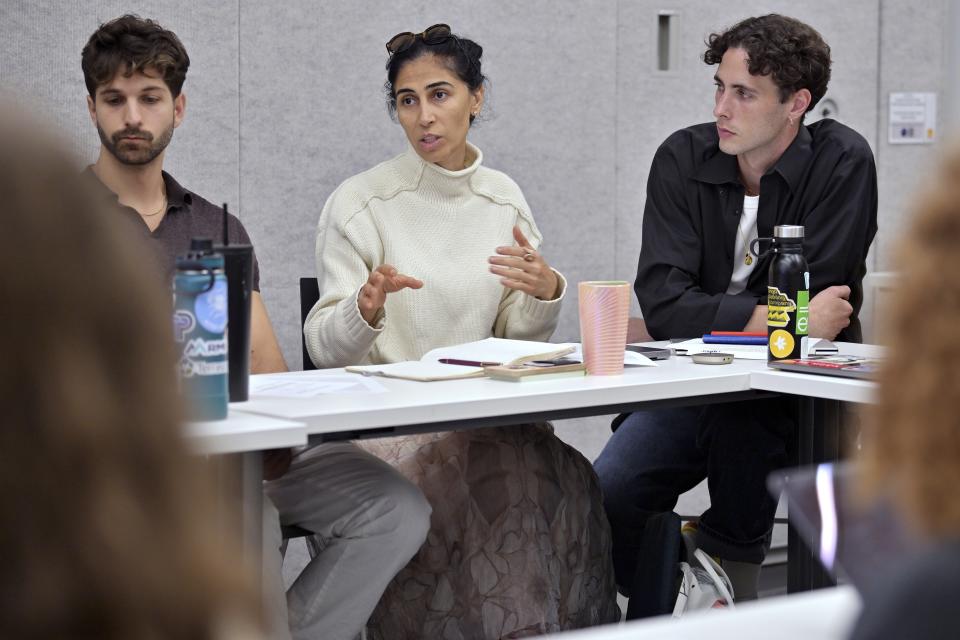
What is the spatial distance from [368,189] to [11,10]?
4.15 feet

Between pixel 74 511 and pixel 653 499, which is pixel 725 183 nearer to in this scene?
pixel 653 499

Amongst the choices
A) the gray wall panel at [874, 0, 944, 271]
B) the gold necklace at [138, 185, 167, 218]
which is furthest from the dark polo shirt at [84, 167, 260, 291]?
the gray wall panel at [874, 0, 944, 271]

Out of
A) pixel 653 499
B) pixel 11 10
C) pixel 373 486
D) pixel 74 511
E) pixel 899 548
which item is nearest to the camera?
pixel 74 511

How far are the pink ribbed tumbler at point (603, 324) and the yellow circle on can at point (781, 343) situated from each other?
0.28m

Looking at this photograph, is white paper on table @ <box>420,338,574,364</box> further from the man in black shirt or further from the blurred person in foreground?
the blurred person in foreground

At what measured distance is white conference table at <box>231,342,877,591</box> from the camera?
1.56 meters

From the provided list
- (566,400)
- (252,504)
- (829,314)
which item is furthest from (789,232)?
(252,504)

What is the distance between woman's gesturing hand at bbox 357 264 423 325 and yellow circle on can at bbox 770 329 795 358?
654 mm

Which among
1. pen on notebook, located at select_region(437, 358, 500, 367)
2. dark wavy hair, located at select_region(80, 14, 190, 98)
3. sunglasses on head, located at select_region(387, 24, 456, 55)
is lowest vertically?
pen on notebook, located at select_region(437, 358, 500, 367)

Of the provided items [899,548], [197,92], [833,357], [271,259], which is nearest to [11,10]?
[197,92]

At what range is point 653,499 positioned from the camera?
2566 mm

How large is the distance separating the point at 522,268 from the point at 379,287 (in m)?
0.31

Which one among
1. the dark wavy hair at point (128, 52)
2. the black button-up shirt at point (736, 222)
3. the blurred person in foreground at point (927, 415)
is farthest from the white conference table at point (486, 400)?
the blurred person in foreground at point (927, 415)

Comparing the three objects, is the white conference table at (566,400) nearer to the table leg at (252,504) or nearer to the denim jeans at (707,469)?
the table leg at (252,504)
